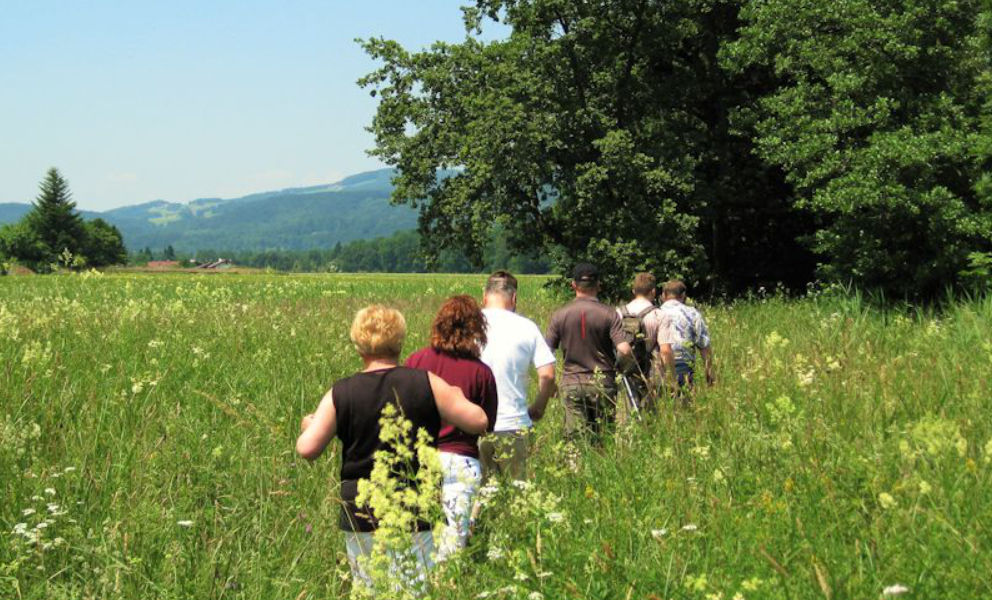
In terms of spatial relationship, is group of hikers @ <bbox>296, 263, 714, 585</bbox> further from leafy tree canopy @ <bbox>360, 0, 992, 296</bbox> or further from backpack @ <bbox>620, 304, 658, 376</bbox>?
leafy tree canopy @ <bbox>360, 0, 992, 296</bbox>

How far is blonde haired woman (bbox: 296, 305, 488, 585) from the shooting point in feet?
13.0

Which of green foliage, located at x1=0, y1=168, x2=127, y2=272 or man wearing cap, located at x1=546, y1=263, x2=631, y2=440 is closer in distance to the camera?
man wearing cap, located at x1=546, y1=263, x2=631, y2=440

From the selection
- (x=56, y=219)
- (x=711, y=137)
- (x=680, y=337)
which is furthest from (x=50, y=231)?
(x=680, y=337)

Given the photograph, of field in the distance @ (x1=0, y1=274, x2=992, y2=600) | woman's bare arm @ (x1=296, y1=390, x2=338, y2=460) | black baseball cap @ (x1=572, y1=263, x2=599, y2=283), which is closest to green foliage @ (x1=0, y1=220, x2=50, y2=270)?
field in the distance @ (x1=0, y1=274, x2=992, y2=600)

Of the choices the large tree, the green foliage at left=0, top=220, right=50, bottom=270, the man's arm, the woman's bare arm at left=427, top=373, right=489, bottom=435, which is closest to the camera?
the woman's bare arm at left=427, top=373, right=489, bottom=435

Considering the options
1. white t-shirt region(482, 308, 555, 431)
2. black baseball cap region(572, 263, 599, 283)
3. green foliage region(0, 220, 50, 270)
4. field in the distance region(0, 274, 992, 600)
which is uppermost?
green foliage region(0, 220, 50, 270)

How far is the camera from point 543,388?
599cm

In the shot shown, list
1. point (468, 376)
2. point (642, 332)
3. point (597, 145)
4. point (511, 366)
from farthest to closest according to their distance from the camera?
point (597, 145) → point (642, 332) → point (511, 366) → point (468, 376)

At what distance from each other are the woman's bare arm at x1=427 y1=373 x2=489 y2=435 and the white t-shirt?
1.34 m

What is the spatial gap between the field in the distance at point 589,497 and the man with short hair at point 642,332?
71 cm

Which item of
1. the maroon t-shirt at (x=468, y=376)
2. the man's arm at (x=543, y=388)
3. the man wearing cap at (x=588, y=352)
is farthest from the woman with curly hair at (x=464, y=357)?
the man wearing cap at (x=588, y=352)

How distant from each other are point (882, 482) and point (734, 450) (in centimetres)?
118

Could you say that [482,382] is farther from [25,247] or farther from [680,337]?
[25,247]

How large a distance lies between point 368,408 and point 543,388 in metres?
2.23
